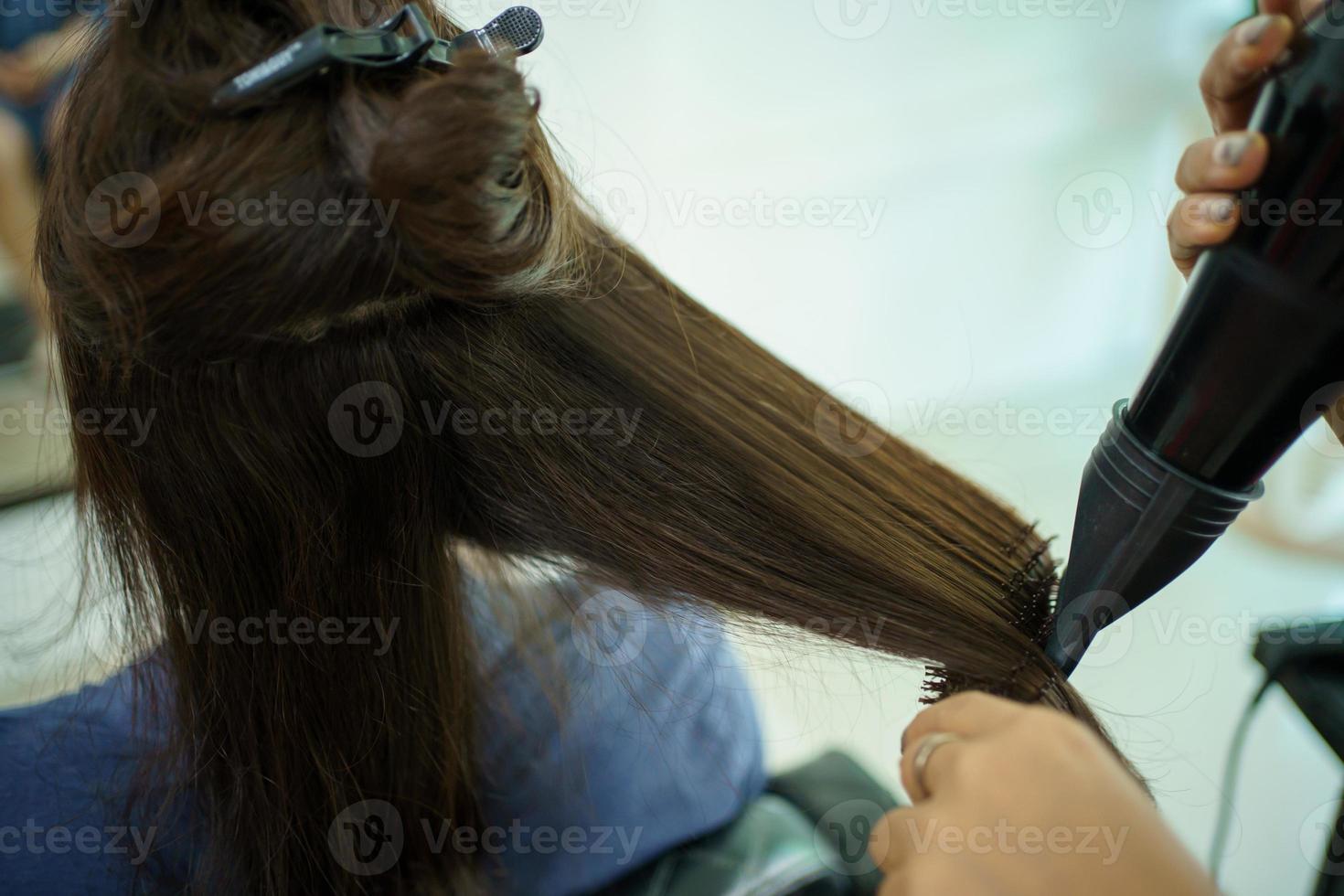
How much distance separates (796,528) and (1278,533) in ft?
6.50

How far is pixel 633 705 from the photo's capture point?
A: 2.92 feet

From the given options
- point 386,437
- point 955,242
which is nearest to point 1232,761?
point 386,437

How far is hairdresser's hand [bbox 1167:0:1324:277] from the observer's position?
457 millimetres

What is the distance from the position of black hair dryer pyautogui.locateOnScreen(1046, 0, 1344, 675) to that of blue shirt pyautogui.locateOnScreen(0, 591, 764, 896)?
32cm

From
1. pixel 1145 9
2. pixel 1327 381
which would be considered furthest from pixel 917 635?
pixel 1145 9

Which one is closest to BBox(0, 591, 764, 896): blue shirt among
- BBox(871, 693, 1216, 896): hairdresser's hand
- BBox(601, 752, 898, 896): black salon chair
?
BBox(601, 752, 898, 896): black salon chair

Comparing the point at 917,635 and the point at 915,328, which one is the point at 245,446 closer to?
the point at 917,635

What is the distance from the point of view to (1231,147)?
47cm

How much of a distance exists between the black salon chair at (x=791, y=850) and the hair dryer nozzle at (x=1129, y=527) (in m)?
0.33

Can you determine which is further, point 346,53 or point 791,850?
point 791,850

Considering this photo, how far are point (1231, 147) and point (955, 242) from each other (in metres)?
1.73

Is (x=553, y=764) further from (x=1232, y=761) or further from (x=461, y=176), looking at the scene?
(x=1232, y=761)

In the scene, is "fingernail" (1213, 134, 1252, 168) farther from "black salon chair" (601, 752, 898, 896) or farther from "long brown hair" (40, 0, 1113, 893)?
"black salon chair" (601, 752, 898, 896)

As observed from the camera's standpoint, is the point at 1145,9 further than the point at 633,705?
Yes
